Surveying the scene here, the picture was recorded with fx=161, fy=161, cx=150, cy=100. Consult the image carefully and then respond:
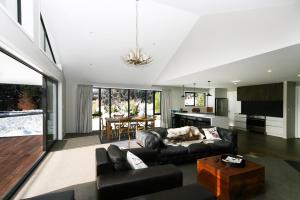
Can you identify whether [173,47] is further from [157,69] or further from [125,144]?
[125,144]

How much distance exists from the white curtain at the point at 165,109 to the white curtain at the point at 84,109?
11.9 ft

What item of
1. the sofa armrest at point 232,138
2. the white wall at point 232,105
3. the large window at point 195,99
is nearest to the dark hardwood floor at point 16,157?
the sofa armrest at point 232,138

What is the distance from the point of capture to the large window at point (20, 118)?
2.93m

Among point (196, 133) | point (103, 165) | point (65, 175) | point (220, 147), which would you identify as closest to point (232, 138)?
point (220, 147)

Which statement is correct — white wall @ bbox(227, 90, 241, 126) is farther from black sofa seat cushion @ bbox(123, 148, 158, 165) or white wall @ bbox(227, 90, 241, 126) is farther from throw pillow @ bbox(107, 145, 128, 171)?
throw pillow @ bbox(107, 145, 128, 171)

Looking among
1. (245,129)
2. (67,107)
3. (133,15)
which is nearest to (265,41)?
(133,15)

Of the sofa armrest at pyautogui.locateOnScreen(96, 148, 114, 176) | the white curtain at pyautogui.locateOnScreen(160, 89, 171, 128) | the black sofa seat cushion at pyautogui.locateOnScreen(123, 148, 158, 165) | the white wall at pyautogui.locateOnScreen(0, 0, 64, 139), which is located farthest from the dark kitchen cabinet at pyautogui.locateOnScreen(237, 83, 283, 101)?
the white wall at pyautogui.locateOnScreen(0, 0, 64, 139)

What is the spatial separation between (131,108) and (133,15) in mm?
Result: 5093

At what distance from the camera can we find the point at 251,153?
4.42 meters

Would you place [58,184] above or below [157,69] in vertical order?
below

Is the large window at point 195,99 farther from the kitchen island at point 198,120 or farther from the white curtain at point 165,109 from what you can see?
the kitchen island at point 198,120

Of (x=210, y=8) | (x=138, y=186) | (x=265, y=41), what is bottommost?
(x=138, y=186)

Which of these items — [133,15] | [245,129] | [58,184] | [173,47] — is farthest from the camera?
[245,129]

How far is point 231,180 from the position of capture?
230 cm
